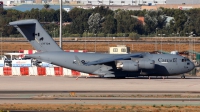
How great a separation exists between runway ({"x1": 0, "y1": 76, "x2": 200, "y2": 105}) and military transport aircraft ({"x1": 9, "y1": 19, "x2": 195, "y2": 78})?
1542 mm

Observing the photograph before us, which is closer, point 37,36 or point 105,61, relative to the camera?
point 105,61

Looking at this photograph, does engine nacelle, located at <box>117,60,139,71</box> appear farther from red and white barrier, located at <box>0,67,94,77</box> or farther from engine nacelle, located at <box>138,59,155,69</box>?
red and white barrier, located at <box>0,67,94,77</box>

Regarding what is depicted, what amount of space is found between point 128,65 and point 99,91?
42.7ft

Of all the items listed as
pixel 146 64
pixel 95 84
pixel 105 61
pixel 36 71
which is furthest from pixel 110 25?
pixel 95 84

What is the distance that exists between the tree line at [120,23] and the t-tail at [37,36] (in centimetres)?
7532

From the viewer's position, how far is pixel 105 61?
5631 centimetres

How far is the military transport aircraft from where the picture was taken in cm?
5678

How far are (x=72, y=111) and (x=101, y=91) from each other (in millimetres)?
12871

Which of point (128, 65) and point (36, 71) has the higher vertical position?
point (128, 65)

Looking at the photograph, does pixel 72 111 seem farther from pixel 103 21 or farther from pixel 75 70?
pixel 103 21

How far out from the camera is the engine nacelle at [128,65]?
186ft

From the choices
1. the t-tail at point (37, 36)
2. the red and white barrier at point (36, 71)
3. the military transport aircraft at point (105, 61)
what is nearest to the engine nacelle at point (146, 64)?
the military transport aircraft at point (105, 61)

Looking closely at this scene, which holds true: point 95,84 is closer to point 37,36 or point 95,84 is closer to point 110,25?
point 37,36

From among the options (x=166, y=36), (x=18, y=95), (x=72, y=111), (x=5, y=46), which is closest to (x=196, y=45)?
(x=166, y=36)
